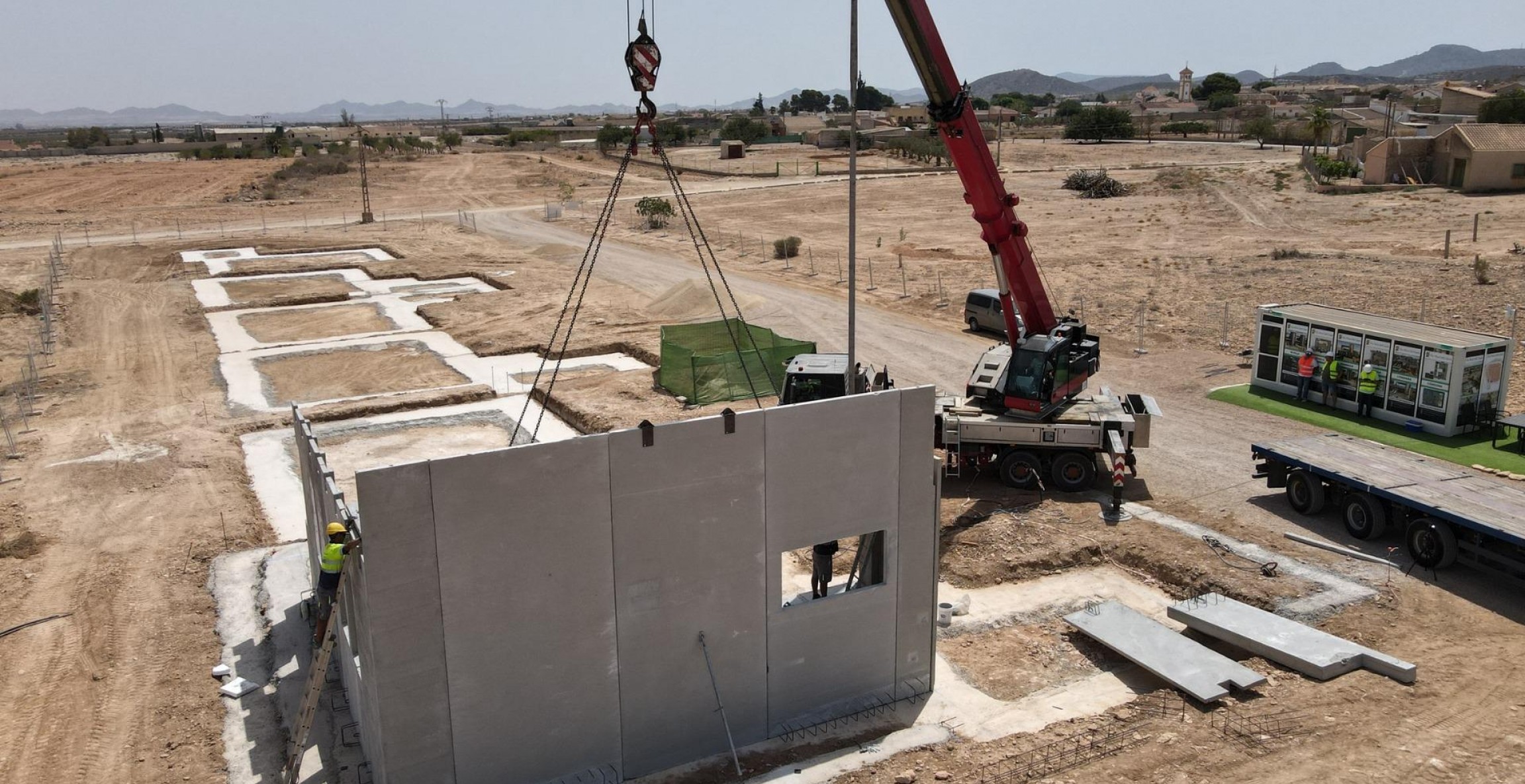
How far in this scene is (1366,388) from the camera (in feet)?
76.7

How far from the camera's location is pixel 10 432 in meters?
25.0

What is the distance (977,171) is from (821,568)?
375 inches

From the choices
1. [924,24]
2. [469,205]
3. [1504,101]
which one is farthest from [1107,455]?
[1504,101]

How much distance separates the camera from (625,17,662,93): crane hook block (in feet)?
46.1

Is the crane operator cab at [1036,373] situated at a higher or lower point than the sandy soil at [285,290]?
higher

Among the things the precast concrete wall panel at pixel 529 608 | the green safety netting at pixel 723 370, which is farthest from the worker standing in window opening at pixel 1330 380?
the precast concrete wall panel at pixel 529 608

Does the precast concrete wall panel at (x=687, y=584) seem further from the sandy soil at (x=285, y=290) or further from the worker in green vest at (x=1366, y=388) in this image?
the sandy soil at (x=285, y=290)

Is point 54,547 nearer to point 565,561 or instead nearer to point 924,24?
point 565,561

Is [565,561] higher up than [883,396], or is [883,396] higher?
[883,396]

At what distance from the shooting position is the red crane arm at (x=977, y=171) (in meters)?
17.9

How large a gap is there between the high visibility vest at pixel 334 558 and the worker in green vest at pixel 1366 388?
21429mm

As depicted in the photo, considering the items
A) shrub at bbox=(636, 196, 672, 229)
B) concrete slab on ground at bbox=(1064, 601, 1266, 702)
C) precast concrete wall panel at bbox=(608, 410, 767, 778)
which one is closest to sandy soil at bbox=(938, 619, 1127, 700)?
concrete slab on ground at bbox=(1064, 601, 1266, 702)

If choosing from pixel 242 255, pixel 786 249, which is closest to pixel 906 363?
pixel 786 249

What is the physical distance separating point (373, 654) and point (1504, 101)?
111 meters
